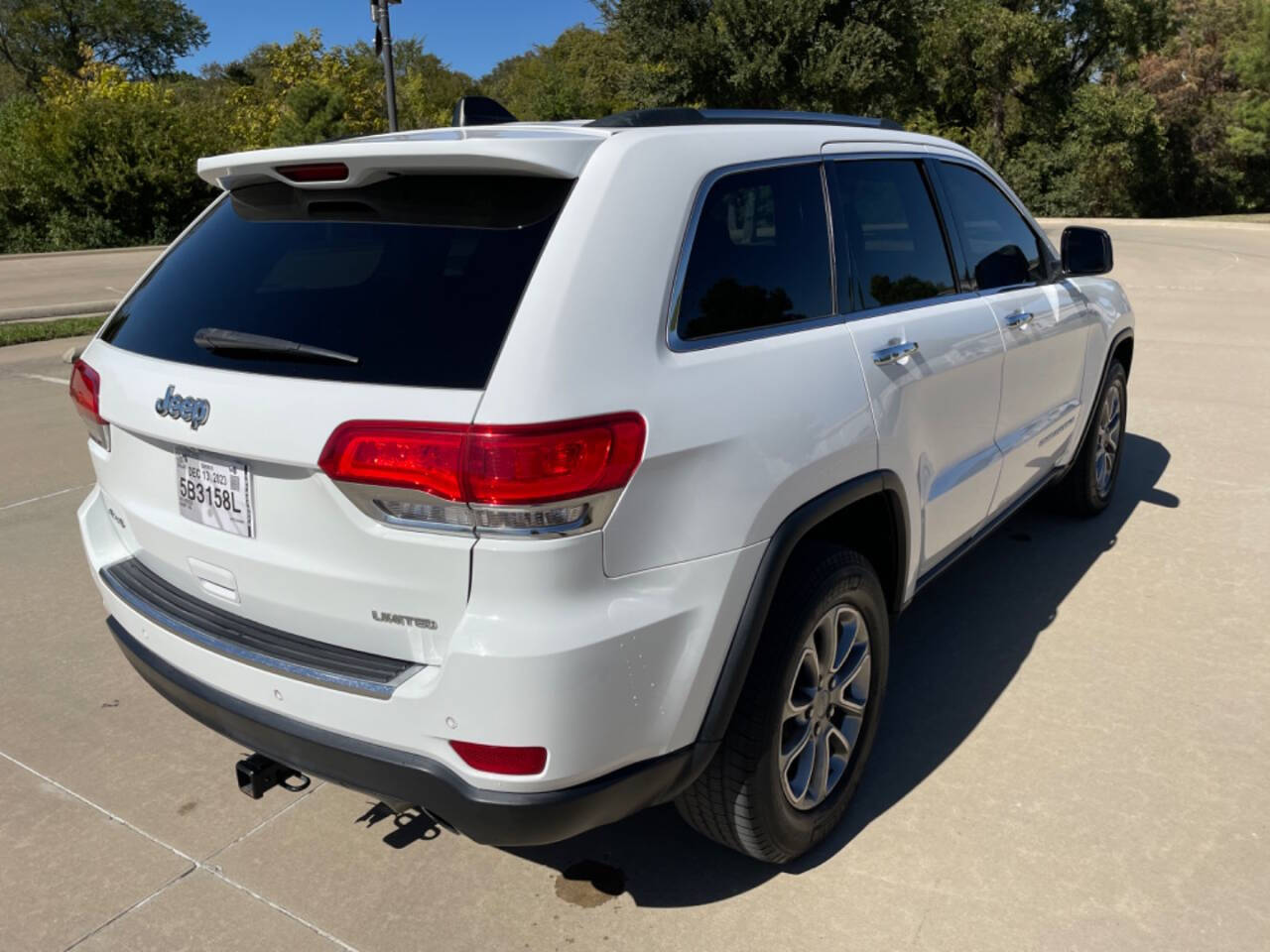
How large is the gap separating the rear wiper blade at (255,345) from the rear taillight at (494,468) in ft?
0.66

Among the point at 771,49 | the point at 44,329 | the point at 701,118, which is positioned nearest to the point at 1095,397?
the point at 701,118

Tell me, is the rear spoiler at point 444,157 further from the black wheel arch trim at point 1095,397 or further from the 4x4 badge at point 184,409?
the black wheel arch trim at point 1095,397

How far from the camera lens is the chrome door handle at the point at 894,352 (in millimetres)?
2887

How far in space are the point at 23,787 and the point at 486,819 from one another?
Answer: 1851 millimetres

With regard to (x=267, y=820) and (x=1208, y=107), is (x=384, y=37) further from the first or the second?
(x=1208, y=107)

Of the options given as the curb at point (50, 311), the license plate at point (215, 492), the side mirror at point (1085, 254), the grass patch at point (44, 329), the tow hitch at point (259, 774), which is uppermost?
the side mirror at point (1085, 254)

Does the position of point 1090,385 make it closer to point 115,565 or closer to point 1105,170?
point 115,565

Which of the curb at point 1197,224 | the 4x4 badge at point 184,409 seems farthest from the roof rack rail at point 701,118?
the curb at point 1197,224

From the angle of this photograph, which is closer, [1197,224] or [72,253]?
[72,253]

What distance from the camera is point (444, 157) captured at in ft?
7.18

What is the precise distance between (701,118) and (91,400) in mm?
1719

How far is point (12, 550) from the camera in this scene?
5.05 m

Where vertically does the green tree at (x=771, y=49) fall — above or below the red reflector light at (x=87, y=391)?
above

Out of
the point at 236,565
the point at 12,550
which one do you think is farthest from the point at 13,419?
the point at 236,565
